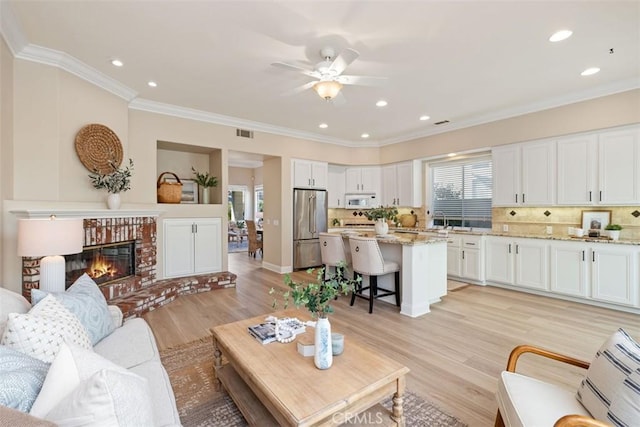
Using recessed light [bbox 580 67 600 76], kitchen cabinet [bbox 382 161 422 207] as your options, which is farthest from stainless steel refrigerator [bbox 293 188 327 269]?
recessed light [bbox 580 67 600 76]

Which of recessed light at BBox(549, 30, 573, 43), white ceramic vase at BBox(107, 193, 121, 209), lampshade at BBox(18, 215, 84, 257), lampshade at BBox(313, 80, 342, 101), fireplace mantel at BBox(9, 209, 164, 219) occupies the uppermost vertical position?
recessed light at BBox(549, 30, 573, 43)

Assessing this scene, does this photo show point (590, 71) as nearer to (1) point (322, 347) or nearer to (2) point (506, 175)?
(2) point (506, 175)

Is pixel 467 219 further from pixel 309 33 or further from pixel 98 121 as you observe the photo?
pixel 98 121

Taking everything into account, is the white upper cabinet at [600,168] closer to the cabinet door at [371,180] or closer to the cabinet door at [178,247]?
the cabinet door at [371,180]

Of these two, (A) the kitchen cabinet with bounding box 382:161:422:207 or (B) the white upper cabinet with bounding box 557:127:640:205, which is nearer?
(B) the white upper cabinet with bounding box 557:127:640:205

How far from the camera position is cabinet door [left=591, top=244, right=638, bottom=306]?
11.9 feet

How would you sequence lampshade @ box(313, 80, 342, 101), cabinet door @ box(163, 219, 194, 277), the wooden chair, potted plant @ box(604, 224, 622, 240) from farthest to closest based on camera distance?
the wooden chair < cabinet door @ box(163, 219, 194, 277) < potted plant @ box(604, 224, 622, 240) < lampshade @ box(313, 80, 342, 101)

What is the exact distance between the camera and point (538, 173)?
15.2 ft

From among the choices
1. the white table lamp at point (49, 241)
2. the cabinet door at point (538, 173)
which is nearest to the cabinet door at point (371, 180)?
the cabinet door at point (538, 173)

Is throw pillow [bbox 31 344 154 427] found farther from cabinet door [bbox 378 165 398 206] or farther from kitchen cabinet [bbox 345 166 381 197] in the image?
kitchen cabinet [bbox 345 166 381 197]

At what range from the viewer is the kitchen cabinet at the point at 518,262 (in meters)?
4.40

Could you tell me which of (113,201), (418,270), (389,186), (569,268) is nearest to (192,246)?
(113,201)

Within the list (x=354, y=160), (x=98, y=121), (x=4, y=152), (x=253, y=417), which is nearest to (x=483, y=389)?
(x=253, y=417)

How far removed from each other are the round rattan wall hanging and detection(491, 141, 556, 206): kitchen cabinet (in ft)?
19.6
